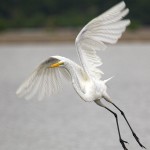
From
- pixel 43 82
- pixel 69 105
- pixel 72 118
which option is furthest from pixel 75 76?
pixel 69 105

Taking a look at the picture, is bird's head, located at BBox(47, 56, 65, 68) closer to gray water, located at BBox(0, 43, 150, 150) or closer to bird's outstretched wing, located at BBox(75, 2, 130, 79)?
bird's outstretched wing, located at BBox(75, 2, 130, 79)

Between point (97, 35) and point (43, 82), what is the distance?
1.34 meters

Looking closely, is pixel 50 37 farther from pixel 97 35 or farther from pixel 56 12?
pixel 97 35

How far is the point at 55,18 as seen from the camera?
54125 millimetres

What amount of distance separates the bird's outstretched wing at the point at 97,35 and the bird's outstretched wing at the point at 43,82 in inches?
26.8

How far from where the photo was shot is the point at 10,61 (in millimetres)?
33500

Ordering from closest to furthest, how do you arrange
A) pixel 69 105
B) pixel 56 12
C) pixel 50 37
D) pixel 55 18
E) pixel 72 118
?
pixel 72 118 < pixel 69 105 < pixel 50 37 < pixel 55 18 < pixel 56 12

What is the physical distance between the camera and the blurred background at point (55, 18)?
44094 millimetres

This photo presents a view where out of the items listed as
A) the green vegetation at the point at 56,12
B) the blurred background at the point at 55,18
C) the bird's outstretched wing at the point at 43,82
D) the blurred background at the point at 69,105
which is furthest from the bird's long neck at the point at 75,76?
the green vegetation at the point at 56,12

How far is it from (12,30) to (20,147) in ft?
129

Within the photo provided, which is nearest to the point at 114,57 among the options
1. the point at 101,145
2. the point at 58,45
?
the point at 58,45

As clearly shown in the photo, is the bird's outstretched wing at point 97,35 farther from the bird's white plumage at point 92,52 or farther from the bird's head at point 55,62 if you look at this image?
the bird's head at point 55,62

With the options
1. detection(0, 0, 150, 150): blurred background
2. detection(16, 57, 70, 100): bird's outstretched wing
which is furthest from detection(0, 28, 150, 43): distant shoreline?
detection(16, 57, 70, 100): bird's outstretched wing

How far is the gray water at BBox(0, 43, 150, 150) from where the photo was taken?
1275 centimetres
